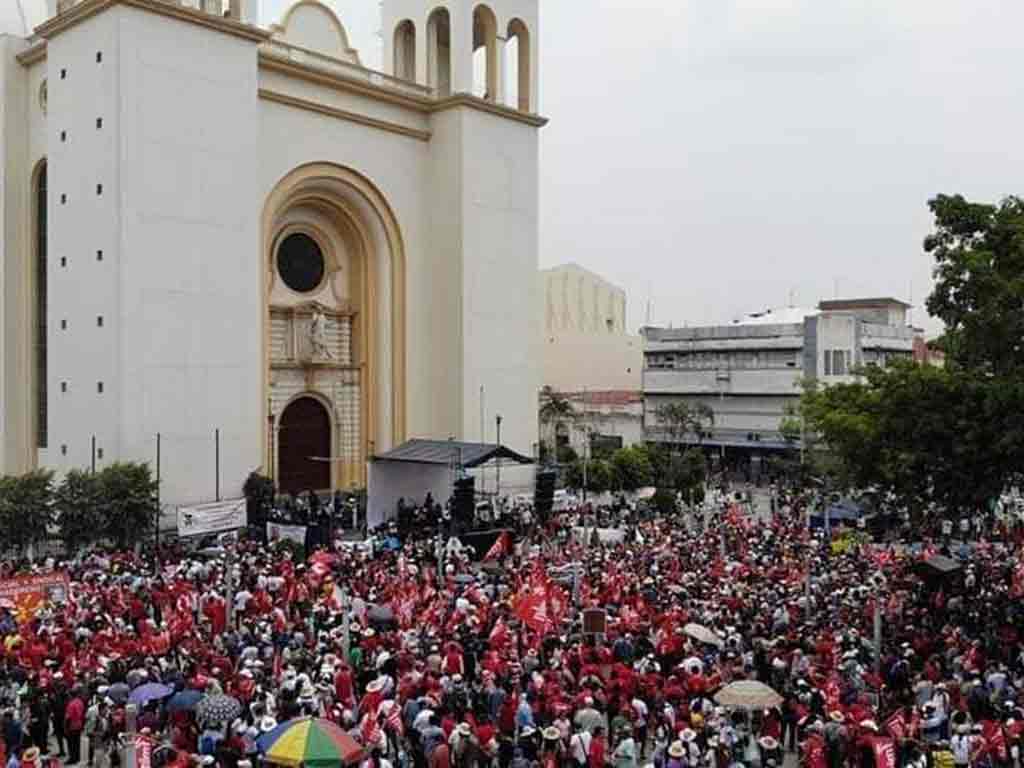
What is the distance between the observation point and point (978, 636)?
15555mm

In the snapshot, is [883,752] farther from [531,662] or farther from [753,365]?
[753,365]

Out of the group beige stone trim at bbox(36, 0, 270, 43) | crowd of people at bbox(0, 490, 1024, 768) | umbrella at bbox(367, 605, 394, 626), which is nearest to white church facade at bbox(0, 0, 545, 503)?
beige stone trim at bbox(36, 0, 270, 43)

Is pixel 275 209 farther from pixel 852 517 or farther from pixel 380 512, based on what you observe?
pixel 852 517

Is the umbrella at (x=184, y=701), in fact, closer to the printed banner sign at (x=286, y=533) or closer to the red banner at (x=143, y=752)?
the red banner at (x=143, y=752)

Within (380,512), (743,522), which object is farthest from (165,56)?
(743,522)

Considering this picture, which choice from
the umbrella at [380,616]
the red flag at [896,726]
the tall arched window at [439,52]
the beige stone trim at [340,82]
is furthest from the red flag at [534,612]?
the tall arched window at [439,52]

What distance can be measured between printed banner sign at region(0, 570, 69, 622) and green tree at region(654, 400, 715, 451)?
44.4 m

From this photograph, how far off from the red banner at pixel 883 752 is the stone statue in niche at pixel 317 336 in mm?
27206

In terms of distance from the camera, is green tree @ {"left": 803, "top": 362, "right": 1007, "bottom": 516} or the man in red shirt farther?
green tree @ {"left": 803, "top": 362, "right": 1007, "bottom": 516}

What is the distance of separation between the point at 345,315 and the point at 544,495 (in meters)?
10.8

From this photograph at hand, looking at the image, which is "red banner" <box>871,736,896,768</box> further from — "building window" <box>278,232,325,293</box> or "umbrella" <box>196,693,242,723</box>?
"building window" <box>278,232,325,293</box>

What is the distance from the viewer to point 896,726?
410 inches

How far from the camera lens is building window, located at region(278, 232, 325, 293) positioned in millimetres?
35156

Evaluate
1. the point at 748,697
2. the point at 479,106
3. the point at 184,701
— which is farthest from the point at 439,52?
the point at 748,697
